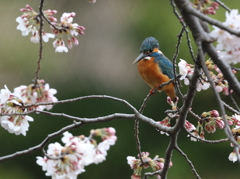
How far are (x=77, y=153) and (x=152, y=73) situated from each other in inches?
57.5

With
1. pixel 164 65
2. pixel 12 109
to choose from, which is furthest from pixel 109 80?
pixel 12 109

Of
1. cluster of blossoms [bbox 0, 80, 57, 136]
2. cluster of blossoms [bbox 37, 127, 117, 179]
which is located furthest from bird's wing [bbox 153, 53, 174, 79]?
cluster of blossoms [bbox 37, 127, 117, 179]

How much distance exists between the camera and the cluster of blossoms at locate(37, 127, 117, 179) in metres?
1.10

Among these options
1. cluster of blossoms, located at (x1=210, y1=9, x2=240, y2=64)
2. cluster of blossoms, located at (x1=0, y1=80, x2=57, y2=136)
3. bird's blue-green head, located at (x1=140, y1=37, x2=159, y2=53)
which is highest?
cluster of blossoms, located at (x1=210, y1=9, x2=240, y2=64)

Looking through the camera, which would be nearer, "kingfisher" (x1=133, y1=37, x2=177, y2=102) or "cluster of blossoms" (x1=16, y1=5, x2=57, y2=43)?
"cluster of blossoms" (x1=16, y1=5, x2=57, y2=43)

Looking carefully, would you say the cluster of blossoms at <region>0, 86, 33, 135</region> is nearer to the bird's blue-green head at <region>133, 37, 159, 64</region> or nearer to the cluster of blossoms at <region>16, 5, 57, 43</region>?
the cluster of blossoms at <region>16, 5, 57, 43</region>

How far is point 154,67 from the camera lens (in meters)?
2.55

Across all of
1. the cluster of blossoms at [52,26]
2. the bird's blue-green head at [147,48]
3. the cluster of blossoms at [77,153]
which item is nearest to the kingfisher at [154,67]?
the bird's blue-green head at [147,48]

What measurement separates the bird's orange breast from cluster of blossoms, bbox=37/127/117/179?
1411mm

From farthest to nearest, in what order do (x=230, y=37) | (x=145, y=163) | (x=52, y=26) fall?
(x=145, y=163) → (x=52, y=26) → (x=230, y=37)

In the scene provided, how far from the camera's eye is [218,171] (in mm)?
3959

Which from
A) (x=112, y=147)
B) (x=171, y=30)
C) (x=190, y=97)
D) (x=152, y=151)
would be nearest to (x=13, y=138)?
(x=112, y=147)

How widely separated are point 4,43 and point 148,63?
2.17 meters

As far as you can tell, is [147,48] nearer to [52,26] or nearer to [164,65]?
[164,65]
